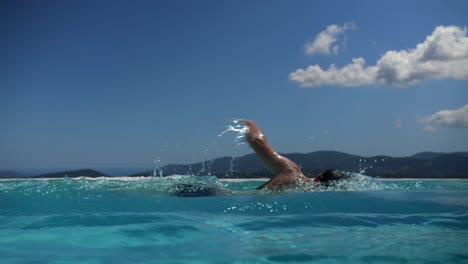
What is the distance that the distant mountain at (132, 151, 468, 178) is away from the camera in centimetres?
1510

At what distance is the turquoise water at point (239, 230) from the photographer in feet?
9.13

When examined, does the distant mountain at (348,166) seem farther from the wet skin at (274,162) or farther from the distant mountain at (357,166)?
the wet skin at (274,162)

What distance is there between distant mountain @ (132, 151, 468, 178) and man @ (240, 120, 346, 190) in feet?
25.2

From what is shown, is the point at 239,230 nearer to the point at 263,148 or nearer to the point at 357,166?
the point at 263,148

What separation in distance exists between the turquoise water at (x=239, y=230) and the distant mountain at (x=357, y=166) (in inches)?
348

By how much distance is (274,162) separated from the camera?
20.9 feet

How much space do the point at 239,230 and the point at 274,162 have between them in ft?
9.07

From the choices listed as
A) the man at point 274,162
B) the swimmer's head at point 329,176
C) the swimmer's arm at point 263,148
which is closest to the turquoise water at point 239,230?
the man at point 274,162

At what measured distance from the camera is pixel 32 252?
295 cm

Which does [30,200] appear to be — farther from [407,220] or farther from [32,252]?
[407,220]

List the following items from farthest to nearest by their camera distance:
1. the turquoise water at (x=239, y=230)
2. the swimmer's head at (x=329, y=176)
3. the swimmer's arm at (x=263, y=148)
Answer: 1. the swimmer's head at (x=329, y=176)
2. the swimmer's arm at (x=263, y=148)
3. the turquoise water at (x=239, y=230)

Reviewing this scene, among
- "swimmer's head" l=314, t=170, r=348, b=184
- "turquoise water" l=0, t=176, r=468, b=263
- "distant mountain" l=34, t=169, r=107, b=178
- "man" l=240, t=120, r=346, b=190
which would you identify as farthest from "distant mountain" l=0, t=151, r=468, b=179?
"turquoise water" l=0, t=176, r=468, b=263

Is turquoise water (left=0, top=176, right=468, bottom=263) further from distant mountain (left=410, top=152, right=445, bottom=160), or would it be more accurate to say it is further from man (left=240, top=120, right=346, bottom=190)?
distant mountain (left=410, top=152, right=445, bottom=160)

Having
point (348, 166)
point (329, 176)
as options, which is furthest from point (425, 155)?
point (329, 176)
